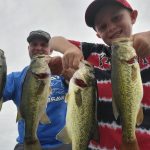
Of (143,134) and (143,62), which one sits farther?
(143,62)

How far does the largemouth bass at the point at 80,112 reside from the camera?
17.5 feet

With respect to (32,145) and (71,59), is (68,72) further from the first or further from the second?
(32,145)

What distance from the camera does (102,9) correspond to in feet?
21.8

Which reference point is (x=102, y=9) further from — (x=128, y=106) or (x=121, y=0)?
(x=128, y=106)

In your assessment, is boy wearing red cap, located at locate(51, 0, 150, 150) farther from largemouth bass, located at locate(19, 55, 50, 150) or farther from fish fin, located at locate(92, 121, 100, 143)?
fish fin, located at locate(92, 121, 100, 143)

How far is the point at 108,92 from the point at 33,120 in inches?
43.4

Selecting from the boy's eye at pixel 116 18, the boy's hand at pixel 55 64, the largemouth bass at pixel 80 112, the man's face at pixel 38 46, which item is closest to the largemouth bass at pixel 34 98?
the boy's hand at pixel 55 64

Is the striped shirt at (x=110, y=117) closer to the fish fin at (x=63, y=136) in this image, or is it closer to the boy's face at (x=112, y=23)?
the boy's face at (x=112, y=23)

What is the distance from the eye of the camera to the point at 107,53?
21.7ft

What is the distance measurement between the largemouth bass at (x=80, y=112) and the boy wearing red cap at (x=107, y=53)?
223 mm

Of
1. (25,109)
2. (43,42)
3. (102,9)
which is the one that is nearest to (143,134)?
(25,109)

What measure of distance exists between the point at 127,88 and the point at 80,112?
0.62 m

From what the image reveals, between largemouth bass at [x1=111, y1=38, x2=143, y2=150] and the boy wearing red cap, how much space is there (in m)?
0.16

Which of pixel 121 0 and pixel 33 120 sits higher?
pixel 121 0
